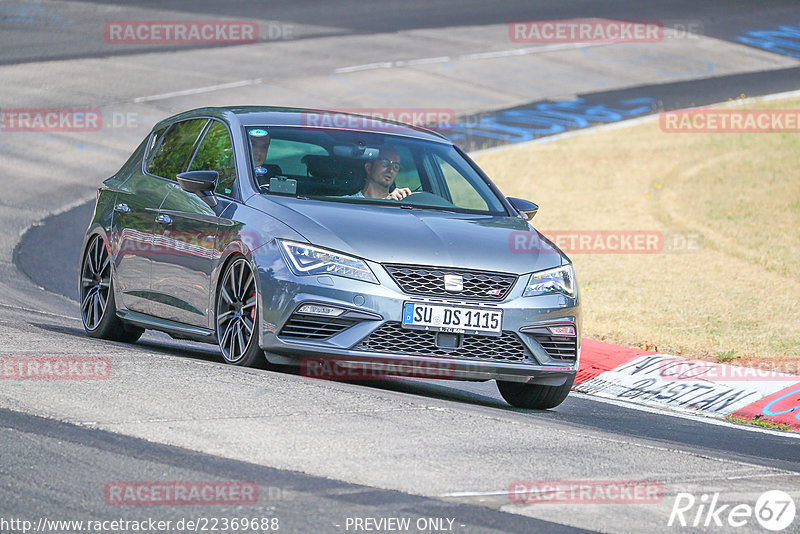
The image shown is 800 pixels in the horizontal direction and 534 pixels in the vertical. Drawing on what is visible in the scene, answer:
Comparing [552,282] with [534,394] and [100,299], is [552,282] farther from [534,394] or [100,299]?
[100,299]

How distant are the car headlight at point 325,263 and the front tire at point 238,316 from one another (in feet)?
1.22

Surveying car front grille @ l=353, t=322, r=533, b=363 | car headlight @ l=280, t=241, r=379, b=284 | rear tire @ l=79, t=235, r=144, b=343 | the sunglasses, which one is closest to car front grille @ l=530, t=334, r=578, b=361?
car front grille @ l=353, t=322, r=533, b=363

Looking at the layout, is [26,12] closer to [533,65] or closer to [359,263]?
[533,65]

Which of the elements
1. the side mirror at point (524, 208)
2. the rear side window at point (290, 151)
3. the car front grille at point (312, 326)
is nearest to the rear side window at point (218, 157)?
the rear side window at point (290, 151)

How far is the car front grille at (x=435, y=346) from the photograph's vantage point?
24.2 ft

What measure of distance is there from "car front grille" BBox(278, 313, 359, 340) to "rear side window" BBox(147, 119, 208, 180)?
2.28 meters

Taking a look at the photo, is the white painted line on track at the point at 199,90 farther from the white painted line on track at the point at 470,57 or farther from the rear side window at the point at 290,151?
the rear side window at the point at 290,151

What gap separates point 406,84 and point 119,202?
19.8 metres

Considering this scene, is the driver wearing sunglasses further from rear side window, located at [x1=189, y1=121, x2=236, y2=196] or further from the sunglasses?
rear side window, located at [x1=189, y1=121, x2=236, y2=196]

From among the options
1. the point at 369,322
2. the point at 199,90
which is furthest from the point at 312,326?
the point at 199,90

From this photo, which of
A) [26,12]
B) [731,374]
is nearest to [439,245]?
[731,374]

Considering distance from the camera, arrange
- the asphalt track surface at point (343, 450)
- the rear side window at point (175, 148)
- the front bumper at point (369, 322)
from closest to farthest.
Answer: the asphalt track surface at point (343, 450)
the front bumper at point (369, 322)
the rear side window at point (175, 148)

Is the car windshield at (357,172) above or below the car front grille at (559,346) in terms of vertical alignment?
above

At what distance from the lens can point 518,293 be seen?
7.64 metres
